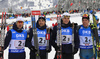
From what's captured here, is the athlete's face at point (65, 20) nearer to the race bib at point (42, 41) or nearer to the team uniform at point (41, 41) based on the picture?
the team uniform at point (41, 41)

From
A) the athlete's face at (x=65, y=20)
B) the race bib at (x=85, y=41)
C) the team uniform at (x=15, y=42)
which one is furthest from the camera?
the race bib at (x=85, y=41)

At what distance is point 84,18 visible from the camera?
165 inches

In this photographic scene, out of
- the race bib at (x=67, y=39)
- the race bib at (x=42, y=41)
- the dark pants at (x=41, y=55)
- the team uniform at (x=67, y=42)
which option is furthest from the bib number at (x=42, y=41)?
the race bib at (x=67, y=39)

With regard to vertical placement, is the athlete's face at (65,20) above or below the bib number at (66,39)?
above

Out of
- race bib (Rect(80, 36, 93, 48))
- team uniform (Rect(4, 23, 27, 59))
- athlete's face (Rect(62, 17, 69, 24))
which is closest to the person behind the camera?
team uniform (Rect(4, 23, 27, 59))

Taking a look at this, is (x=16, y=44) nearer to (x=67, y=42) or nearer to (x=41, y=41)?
(x=41, y=41)

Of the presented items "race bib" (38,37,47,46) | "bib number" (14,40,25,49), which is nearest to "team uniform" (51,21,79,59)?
"race bib" (38,37,47,46)

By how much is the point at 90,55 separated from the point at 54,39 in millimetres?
1157

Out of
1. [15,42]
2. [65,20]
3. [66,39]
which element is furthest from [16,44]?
[65,20]

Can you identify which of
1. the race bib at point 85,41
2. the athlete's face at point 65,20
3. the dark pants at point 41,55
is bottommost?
the dark pants at point 41,55

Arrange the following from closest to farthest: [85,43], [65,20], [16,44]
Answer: [16,44] < [65,20] < [85,43]

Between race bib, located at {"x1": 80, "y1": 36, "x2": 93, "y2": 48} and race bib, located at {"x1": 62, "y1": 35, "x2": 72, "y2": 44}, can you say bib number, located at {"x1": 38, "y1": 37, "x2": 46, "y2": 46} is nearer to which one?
race bib, located at {"x1": 62, "y1": 35, "x2": 72, "y2": 44}

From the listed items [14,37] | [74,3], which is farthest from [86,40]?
[74,3]

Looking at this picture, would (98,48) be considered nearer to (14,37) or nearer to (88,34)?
(88,34)
